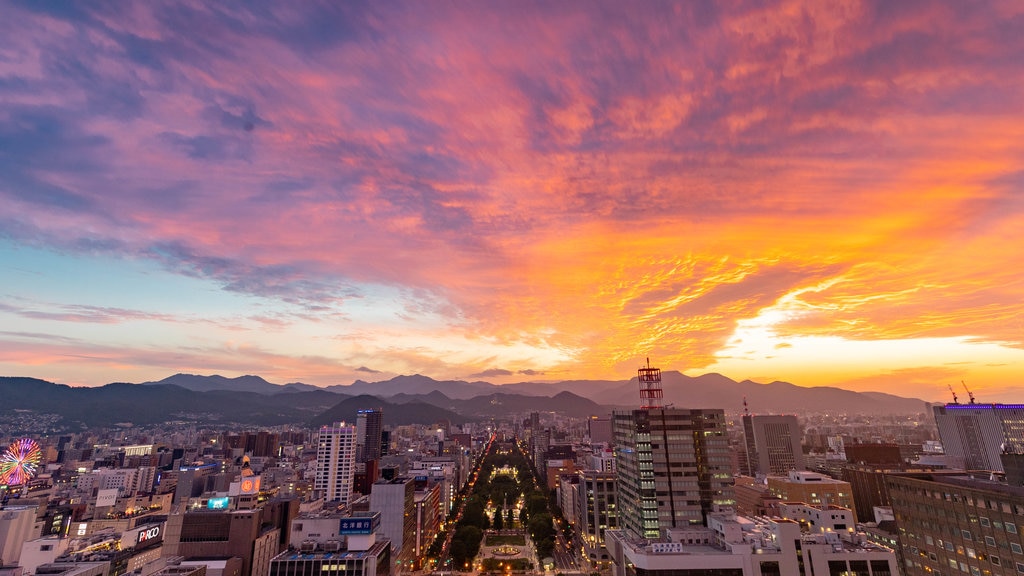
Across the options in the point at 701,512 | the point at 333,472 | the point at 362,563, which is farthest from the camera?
the point at 333,472

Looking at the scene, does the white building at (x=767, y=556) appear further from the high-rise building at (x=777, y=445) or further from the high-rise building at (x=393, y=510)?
the high-rise building at (x=777, y=445)

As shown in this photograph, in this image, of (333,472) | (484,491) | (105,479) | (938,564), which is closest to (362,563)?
(938,564)

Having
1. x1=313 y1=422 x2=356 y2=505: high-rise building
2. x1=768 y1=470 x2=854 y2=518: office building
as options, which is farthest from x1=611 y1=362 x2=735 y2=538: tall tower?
x1=313 y1=422 x2=356 y2=505: high-rise building

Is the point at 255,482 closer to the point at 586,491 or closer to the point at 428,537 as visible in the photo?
the point at 428,537

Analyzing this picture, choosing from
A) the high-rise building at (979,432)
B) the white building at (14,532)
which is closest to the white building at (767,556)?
the high-rise building at (979,432)

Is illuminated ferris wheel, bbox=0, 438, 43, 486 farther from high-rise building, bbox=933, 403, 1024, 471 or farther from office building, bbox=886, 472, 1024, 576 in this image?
high-rise building, bbox=933, 403, 1024, 471

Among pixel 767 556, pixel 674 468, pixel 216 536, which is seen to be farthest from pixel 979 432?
pixel 216 536
